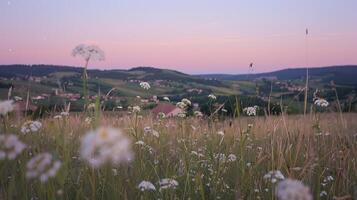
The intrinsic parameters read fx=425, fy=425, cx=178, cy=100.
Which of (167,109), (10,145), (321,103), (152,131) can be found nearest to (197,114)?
(167,109)

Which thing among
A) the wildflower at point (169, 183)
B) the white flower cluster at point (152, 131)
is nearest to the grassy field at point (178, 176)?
the wildflower at point (169, 183)

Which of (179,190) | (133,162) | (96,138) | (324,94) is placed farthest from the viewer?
(324,94)

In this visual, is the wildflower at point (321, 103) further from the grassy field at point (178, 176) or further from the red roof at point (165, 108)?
the red roof at point (165, 108)

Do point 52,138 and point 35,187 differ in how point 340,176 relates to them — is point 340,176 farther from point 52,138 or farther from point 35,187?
point 52,138

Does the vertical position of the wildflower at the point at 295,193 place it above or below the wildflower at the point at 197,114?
above

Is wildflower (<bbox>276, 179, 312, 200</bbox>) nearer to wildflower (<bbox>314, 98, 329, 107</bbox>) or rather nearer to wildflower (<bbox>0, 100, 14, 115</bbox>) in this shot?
wildflower (<bbox>0, 100, 14, 115</bbox>)

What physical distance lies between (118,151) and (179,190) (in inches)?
76.0

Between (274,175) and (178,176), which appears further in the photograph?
(178,176)

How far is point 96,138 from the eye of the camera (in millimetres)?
1856

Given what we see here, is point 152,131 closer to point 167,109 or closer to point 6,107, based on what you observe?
point 167,109

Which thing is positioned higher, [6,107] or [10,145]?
[6,107]

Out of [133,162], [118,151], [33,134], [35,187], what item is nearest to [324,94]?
[133,162]

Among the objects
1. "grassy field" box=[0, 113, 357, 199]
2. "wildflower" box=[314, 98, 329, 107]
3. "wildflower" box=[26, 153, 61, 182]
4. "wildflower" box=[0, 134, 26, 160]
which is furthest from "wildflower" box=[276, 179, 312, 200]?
"wildflower" box=[314, 98, 329, 107]

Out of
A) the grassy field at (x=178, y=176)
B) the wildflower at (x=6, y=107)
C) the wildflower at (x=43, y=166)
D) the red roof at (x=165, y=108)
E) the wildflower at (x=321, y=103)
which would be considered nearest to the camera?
the wildflower at (x=43, y=166)
